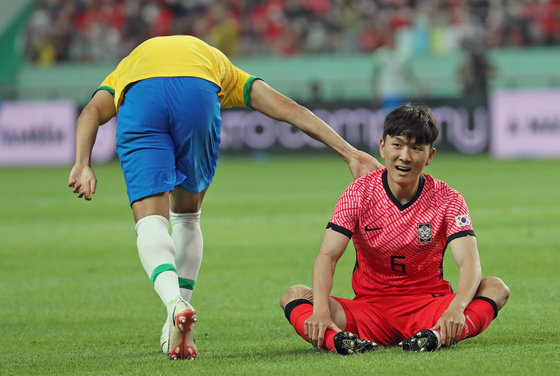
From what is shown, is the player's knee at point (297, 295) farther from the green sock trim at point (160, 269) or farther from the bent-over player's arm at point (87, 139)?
the bent-over player's arm at point (87, 139)

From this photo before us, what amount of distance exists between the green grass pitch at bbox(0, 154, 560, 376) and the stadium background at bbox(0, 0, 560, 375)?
0.09 feet

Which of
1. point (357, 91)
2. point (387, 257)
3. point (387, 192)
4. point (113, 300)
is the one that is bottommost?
point (113, 300)

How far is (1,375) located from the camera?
14.5 ft

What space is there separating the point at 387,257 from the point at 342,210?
0.35 metres

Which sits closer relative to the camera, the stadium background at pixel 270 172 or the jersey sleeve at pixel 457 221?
the jersey sleeve at pixel 457 221

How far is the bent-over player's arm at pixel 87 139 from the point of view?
4.80 metres

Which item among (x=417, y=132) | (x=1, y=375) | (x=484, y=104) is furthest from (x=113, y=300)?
(x=484, y=104)

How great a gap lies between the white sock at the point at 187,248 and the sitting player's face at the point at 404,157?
126cm

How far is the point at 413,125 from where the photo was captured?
4711 mm

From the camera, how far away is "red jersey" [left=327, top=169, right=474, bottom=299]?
4.85m

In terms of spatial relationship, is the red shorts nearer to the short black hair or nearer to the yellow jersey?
the short black hair

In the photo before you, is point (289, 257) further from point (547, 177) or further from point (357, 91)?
point (357, 91)

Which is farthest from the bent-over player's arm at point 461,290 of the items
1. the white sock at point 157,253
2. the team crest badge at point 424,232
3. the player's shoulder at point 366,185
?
the white sock at point 157,253

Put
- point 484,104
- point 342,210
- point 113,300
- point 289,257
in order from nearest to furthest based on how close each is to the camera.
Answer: point 342,210 → point 113,300 → point 289,257 → point 484,104
